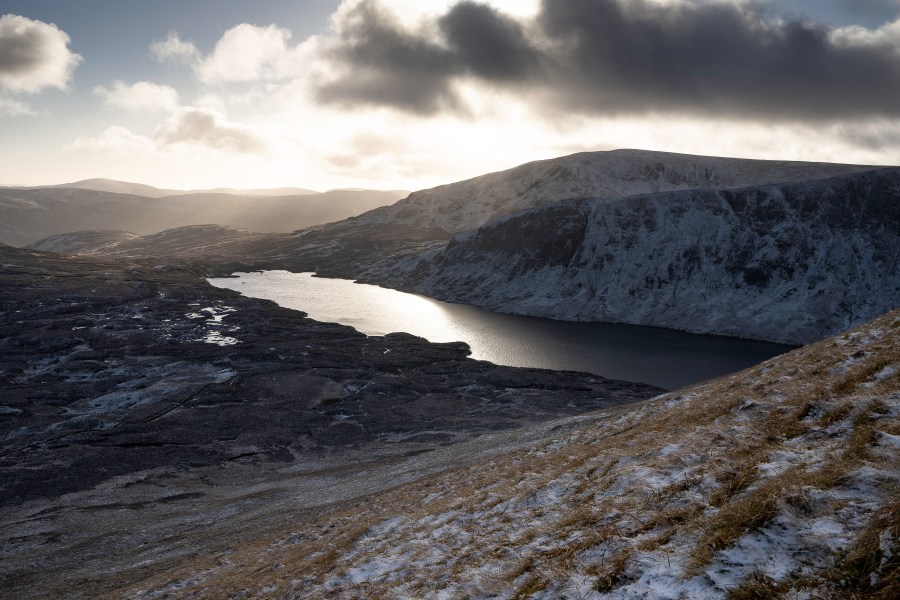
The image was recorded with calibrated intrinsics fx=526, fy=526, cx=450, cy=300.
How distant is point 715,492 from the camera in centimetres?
967

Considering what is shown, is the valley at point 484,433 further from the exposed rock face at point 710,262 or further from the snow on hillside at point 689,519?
the exposed rock face at point 710,262

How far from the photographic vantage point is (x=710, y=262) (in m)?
135

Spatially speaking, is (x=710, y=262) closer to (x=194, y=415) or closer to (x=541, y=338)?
(x=541, y=338)

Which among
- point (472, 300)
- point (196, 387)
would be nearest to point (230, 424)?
point (196, 387)

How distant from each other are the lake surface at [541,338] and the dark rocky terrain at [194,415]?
9.15m

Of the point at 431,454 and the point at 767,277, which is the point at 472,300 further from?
the point at 431,454

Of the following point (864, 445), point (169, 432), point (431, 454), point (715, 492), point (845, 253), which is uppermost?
point (845, 253)

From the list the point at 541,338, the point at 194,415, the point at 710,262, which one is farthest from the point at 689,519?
the point at 710,262

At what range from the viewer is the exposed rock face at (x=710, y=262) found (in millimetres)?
117000

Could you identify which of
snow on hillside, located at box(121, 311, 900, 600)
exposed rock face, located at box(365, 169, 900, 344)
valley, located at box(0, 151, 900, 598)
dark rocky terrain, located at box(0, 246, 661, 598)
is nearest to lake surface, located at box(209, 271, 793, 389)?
valley, located at box(0, 151, 900, 598)

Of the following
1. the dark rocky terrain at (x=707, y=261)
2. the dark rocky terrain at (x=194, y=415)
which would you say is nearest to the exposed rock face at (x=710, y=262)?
the dark rocky terrain at (x=707, y=261)

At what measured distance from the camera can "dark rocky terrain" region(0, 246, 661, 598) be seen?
33938 millimetres

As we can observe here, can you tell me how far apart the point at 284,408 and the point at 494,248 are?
114m

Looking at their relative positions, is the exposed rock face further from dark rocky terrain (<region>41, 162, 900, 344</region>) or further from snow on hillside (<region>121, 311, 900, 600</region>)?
snow on hillside (<region>121, 311, 900, 600</region>)
